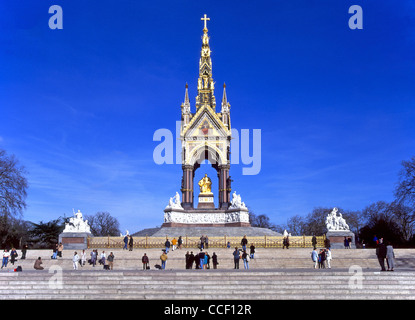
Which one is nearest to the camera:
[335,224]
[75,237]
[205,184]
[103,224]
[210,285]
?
[210,285]

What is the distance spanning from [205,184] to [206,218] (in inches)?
190

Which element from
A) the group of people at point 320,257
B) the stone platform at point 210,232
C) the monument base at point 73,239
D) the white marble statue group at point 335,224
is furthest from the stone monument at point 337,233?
the monument base at point 73,239

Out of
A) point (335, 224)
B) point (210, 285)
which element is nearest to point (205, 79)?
point (335, 224)

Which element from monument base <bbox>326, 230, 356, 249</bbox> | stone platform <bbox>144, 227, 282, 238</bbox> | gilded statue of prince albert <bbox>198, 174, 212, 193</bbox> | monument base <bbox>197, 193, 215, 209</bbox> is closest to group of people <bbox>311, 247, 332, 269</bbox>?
monument base <bbox>326, 230, 356, 249</bbox>

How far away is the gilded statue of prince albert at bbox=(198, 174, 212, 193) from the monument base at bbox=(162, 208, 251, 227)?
3.36m

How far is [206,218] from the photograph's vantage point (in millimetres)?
42781

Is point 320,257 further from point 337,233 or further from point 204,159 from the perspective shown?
point 204,159

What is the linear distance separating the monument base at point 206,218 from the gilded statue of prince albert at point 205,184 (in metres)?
3.36

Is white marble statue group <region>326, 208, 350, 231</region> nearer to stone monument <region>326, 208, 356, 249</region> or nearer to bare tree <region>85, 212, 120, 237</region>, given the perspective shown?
stone monument <region>326, 208, 356, 249</region>

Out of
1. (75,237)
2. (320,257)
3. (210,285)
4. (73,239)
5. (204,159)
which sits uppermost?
(204,159)
